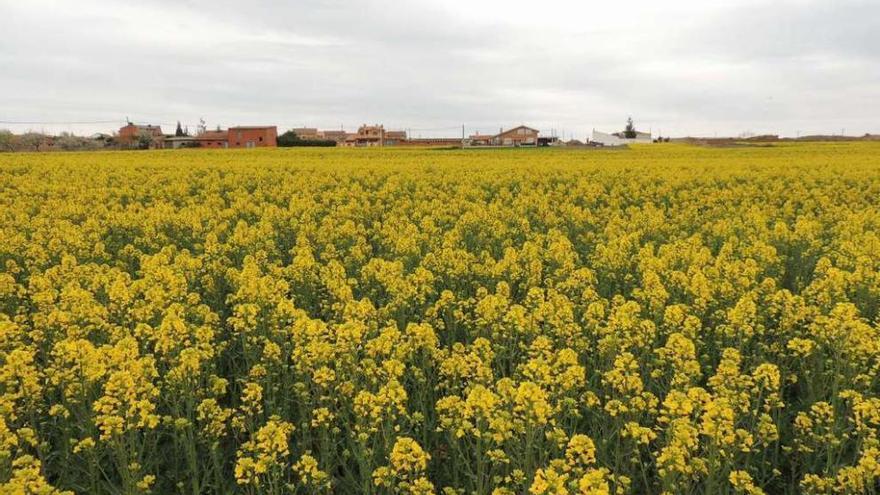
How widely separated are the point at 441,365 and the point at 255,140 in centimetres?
10010

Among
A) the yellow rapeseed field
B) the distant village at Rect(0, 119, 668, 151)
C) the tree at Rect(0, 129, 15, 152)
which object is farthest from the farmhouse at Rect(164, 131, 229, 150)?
the yellow rapeseed field

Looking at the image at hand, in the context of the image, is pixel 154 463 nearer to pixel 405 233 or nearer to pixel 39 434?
pixel 39 434

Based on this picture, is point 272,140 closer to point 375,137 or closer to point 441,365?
point 375,137

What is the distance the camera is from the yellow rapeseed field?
4492 millimetres

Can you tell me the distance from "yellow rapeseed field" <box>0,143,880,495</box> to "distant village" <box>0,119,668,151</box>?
72.6 meters

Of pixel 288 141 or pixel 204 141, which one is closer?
pixel 288 141

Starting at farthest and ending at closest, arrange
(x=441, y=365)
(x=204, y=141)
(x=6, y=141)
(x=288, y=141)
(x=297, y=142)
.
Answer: (x=204, y=141)
(x=288, y=141)
(x=297, y=142)
(x=6, y=141)
(x=441, y=365)

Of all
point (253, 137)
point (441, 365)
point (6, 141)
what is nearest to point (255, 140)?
point (253, 137)

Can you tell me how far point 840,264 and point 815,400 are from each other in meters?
4.45

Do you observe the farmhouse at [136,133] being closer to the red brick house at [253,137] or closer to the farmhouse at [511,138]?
the red brick house at [253,137]

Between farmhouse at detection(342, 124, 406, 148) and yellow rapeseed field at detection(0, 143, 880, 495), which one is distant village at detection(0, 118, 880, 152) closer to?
farmhouse at detection(342, 124, 406, 148)

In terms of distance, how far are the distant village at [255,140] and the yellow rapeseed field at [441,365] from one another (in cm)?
7260

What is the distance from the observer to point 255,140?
9944 centimetres

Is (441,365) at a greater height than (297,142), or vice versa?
(297,142)
